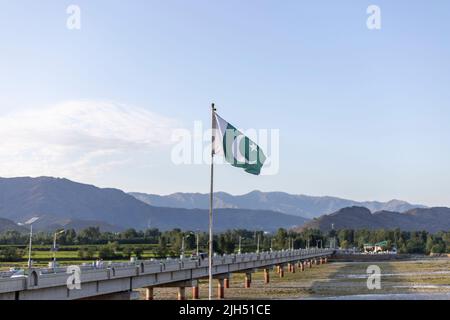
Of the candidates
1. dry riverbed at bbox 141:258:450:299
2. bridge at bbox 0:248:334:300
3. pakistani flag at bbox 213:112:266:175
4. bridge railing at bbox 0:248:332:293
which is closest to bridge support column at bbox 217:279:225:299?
bridge at bbox 0:248:334:300

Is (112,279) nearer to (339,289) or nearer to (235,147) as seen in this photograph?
(235,147)

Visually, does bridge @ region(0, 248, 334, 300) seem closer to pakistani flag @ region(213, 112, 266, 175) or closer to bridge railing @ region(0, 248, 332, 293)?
bridge railing @ region(0, 248, 332, 293)

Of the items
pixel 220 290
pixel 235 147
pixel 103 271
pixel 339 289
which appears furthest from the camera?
pixel 220 290

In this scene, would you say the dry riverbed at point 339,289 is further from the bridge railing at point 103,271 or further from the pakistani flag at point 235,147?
the pakistani flag at point 235,147

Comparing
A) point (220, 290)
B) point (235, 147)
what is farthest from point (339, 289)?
point (235, 147)

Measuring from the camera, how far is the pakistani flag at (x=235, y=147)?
33866 millimetres

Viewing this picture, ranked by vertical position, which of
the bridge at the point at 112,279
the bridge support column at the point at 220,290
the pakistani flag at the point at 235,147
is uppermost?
the pakistani flag at the point at 235,147

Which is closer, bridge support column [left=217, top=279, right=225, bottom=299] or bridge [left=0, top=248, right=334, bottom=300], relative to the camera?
bridge [left=0, top=248, right=334, bottom=300]

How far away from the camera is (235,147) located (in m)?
34.4

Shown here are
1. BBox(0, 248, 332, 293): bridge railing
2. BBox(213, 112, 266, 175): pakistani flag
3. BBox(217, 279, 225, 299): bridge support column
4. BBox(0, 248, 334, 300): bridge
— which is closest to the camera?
BBox(213, 112, 266, 175): pakistani flag

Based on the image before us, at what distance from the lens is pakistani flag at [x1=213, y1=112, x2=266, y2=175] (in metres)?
33.9

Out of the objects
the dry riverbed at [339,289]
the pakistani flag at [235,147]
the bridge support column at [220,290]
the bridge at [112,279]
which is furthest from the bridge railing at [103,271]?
the pakistani flag at [235,147]
